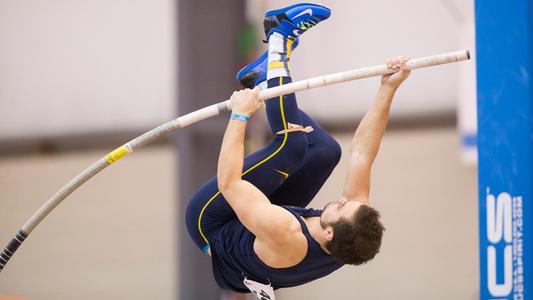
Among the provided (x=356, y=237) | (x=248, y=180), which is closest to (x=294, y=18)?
(x=248, y=180)

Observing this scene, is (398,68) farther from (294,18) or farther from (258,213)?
(258,213)

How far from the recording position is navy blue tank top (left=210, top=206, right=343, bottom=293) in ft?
12.0

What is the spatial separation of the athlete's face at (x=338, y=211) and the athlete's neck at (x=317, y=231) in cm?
3

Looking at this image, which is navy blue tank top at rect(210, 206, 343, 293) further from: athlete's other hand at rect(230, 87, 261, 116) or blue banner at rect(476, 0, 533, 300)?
blue banner at rect(476, 0, 533, 300)

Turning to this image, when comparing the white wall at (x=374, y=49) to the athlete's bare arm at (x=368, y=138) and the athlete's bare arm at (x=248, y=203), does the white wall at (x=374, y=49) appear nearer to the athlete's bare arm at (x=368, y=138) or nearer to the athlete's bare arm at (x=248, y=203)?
the athlete's bare arm at (x=368, y=138)

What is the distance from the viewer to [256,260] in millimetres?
3713

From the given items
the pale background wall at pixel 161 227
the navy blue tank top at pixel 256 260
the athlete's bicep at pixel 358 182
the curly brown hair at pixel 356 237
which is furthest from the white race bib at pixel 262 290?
the pale background wall at pixel 161 227

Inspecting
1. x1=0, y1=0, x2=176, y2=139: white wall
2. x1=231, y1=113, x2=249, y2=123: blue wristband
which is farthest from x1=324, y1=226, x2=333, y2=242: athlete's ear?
x1=0, y1=0, x2=176, y2=139: white wall

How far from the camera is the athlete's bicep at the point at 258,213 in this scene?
3441 mm

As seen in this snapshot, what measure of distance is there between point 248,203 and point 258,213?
7 centimetres

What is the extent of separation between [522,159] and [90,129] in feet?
17.6

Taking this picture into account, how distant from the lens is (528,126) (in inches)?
158

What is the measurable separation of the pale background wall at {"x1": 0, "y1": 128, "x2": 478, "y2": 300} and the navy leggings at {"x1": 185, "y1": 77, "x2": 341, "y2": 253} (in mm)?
3571

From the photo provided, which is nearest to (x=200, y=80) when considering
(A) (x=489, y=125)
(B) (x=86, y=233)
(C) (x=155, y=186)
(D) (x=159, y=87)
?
(D) (x=159, y=87)
